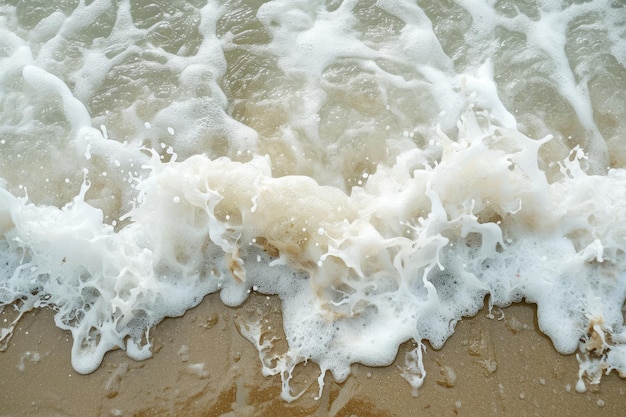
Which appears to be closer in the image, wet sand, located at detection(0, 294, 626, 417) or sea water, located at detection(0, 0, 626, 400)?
wet sand, located at detection(0, 294, 626, 417)

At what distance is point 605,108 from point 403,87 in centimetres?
126

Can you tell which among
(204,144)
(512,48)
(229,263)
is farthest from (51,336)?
(512,48)

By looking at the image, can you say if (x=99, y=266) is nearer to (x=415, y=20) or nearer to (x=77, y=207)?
(x=77, y=207)

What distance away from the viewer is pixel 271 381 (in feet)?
9.45

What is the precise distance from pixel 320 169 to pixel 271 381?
4.12 feet

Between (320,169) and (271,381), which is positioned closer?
(271,381)

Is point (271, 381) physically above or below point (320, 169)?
below

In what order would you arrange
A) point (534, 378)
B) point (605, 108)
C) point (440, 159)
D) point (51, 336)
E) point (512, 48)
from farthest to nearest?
1. point (512, 48)
2. point (605, 108)
3. point (440, 159)
4. point (51, 336)
5. point (534, 378)

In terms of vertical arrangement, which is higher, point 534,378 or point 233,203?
point 233,203

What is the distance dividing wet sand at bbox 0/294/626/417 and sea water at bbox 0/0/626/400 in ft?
0.25

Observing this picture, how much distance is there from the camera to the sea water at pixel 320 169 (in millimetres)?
3088

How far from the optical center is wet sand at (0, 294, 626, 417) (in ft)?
9.21

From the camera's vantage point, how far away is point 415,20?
4117mm

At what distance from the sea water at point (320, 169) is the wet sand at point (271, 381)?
75 mm
